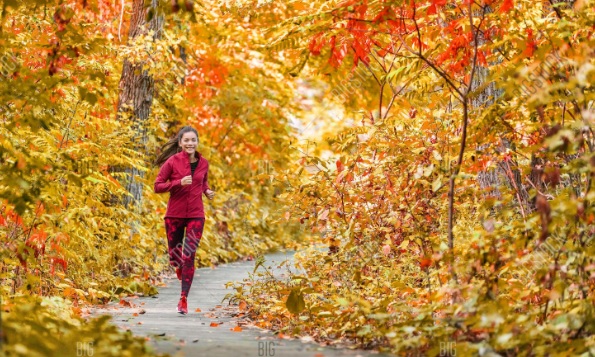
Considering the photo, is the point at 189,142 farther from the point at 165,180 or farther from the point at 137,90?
the point at 137,90

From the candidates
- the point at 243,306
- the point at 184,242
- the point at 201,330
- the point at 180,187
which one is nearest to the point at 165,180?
the point at 180,187

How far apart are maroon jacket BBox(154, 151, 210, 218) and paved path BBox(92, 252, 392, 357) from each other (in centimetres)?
127

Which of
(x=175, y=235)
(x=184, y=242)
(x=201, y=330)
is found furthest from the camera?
(x=175, y=235)

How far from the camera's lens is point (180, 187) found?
11789mm

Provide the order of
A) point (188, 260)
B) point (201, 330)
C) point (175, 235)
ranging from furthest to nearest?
1. point (175, 235)
2. point (188, 260)
3. point (201, 330)

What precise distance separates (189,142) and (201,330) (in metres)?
3.20

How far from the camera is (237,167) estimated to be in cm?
2583

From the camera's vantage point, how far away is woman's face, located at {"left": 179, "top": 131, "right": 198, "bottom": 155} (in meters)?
11.7

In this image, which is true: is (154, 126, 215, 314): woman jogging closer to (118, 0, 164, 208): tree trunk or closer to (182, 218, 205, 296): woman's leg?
(182, 218, 205, 296): woman's leg

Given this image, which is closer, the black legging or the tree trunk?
the black legging

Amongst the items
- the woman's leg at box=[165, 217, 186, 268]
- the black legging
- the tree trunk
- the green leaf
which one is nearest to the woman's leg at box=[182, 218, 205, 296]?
the black legging

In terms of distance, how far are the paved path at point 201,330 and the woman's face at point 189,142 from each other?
2.05m

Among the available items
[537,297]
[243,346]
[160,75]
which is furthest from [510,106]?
[160,75]

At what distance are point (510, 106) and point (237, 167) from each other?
18.1 meters
